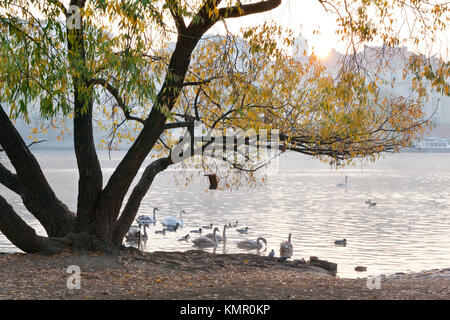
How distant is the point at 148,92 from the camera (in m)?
10.1

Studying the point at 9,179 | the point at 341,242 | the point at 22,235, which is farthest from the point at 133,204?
the point at 341,242

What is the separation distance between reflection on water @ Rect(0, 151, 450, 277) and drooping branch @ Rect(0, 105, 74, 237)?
8.71 m

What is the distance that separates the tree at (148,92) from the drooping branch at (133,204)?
24 millimetres

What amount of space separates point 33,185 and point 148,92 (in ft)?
13.4

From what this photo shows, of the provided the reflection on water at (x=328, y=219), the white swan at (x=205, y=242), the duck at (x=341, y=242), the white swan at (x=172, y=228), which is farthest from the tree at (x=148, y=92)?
the white swan at (x=172, y=228)

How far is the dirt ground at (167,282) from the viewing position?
936cm

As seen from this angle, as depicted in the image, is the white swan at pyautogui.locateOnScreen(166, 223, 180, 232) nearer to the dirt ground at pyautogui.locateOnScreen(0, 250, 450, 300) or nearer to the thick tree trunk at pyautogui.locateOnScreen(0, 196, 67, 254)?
the dirt ground at pyautogui.locateOnScreen(0, 250, 450, 300)

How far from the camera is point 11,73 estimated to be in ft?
31.7

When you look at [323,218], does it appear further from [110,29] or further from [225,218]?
[110,29]

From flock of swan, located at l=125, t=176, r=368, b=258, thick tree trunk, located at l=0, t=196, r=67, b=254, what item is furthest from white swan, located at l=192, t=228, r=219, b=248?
thick tree trunk, located at l=0, t=196, r=67, b=254

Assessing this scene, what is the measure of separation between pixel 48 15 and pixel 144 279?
4.76 metres

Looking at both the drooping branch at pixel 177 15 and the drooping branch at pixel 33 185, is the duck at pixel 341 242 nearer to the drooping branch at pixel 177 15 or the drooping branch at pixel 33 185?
the drooping branch at pixel 33 185

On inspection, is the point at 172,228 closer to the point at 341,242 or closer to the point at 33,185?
the point at 341,242
